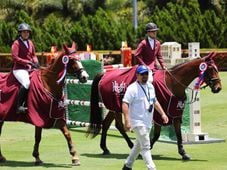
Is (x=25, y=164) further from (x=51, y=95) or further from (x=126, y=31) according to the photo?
(x=126, y=31)

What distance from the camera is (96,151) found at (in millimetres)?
14336

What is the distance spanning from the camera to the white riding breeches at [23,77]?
42.6 feet

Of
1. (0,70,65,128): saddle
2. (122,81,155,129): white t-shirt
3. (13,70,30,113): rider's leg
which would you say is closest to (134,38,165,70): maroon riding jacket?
(0,70,65,128): saddle

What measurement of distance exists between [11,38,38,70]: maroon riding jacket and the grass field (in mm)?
1779

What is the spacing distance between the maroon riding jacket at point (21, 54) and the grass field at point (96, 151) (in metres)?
1.78

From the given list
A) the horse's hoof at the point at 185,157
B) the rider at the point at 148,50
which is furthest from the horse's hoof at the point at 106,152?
the rider at the point at 148,50

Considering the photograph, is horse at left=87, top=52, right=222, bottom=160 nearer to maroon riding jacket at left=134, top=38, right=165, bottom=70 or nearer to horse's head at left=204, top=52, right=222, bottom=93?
horse's head at left=204, top=52, right=222, bottom=93

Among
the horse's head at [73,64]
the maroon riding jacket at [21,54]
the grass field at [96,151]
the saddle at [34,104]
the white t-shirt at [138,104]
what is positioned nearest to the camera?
the white t-shirt at [138,104]

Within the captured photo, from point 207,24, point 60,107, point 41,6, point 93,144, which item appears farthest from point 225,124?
point 41,6

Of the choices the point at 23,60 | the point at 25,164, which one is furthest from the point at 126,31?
the point at 25,164

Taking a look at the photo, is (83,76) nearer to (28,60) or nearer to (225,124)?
(28,60)

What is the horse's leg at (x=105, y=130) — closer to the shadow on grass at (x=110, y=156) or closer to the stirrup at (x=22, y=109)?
the shadow on grass at (x=110, y=156)

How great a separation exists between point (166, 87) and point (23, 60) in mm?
2711

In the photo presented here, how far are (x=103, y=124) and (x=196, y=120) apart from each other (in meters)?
2.09
